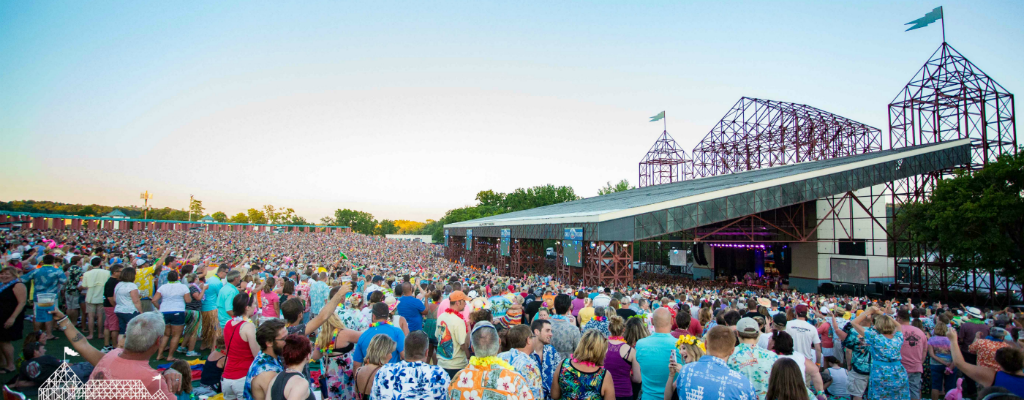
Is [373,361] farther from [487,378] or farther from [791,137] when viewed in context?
[791,137]

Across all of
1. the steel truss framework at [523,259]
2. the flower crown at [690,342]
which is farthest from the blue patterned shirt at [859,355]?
the steel truss framework at [523,259]

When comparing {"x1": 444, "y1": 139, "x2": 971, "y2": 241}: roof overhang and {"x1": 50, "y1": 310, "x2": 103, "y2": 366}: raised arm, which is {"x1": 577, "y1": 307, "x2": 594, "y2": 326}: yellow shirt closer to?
{"x1": 50, "y1": 310, "x2": 103, "y2": 366}: raised arm

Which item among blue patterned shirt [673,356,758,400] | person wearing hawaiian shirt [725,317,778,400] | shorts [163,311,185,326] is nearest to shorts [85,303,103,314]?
shorts [163,311,185,326]

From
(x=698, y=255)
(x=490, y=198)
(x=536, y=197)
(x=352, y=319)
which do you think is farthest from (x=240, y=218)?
(x=352, y=319)

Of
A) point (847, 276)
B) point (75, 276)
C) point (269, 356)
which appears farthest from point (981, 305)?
point (75, 276)

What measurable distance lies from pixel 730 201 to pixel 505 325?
1954 centimetres

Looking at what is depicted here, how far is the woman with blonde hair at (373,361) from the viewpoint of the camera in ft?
12.1

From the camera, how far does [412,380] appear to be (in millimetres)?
3211

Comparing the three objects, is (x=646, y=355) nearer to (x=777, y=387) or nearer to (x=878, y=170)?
(x=777, y=387)

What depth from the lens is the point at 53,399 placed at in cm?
270

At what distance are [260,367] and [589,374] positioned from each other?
2.63 metres

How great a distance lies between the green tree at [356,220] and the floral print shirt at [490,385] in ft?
355

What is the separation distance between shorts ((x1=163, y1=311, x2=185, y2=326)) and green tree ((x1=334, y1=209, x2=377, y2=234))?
103119 millimetres

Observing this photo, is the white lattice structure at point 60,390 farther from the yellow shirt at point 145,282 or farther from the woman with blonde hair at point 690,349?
the yellow shirt at point 145,282
